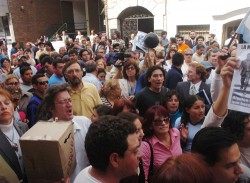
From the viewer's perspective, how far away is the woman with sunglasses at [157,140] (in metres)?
2.39

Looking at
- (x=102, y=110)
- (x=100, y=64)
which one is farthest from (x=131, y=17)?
(x=102, y=110)

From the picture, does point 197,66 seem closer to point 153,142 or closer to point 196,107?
point 196,107

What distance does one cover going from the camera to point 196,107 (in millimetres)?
3031

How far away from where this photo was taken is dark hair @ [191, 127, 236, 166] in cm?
169

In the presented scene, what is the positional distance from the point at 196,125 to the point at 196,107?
0.21m

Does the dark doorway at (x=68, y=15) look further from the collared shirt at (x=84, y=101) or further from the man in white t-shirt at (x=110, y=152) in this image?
the man in white t-shirt at (x=110, y=152)

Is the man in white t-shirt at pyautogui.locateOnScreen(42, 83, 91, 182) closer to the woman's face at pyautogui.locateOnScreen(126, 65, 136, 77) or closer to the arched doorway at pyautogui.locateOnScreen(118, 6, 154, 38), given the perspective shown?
the woman's face at pyautogui.locateOnScreen(126, 65, 136, 77)

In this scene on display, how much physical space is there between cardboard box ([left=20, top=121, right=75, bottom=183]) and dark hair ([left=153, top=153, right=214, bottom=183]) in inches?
29.4

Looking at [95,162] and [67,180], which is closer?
[95,162]

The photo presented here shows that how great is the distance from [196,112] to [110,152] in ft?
5.80

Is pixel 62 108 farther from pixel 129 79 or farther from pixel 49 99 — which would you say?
pixel 129 79

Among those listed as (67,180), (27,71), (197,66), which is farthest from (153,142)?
(27,71)

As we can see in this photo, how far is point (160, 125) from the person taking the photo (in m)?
2.57

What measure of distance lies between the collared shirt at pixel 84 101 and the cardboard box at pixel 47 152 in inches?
50.7
